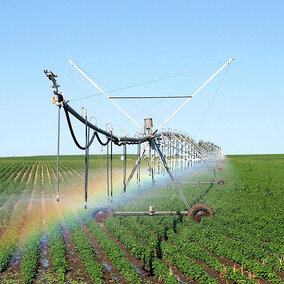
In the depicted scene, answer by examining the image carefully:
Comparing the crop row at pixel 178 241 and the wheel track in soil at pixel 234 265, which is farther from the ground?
the crop row at pixel 178 241

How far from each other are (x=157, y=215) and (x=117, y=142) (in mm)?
4230

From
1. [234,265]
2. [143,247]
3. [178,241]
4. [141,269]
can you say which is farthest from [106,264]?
[234,265]

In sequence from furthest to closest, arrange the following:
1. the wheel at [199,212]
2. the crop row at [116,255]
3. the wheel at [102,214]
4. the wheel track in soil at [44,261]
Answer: the wheel at [102,214], the wheel at [199,212], the wheel track in soil at [44,261], the crop row at [116,255]

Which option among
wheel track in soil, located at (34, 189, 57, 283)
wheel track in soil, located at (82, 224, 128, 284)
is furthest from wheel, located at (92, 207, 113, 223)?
wheel track in soil, located at (82, 224, 128, 284)

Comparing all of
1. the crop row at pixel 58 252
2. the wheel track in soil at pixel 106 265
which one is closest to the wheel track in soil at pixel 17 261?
the crop row at pixel 58 252

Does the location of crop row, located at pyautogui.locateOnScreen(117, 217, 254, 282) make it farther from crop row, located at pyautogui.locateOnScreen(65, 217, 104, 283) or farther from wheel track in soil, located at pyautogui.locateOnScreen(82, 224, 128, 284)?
crop row, located at pyautogui.locateOnScreen(65, 217, 104, 283)

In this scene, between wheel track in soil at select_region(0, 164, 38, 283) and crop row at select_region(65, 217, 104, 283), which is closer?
crop row at select_region(65, 217, 104, 283)

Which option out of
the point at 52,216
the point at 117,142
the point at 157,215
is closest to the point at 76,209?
the point at 52,216

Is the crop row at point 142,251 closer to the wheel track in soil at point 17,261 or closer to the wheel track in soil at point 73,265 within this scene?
the wheel track in soil at point 73,265

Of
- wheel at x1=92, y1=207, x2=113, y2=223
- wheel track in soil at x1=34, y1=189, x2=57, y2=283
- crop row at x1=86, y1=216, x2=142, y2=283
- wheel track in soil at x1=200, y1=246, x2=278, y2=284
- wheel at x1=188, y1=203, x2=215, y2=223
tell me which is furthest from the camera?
wheel at x1=92, y1=207, x2=113, y2=223

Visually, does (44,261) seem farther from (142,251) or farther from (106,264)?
(142,251)

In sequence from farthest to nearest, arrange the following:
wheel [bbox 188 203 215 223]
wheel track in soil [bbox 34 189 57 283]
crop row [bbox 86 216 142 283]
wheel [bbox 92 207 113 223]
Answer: wheel [bbox 92 207 113 223], wheel [bbox 188 203 215 223], wheel track in soil [bbox 34 189 57 283], crop row [bbox 86 216 142 283]

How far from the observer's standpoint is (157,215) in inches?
563

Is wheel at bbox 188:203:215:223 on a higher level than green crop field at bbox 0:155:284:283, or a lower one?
higher
